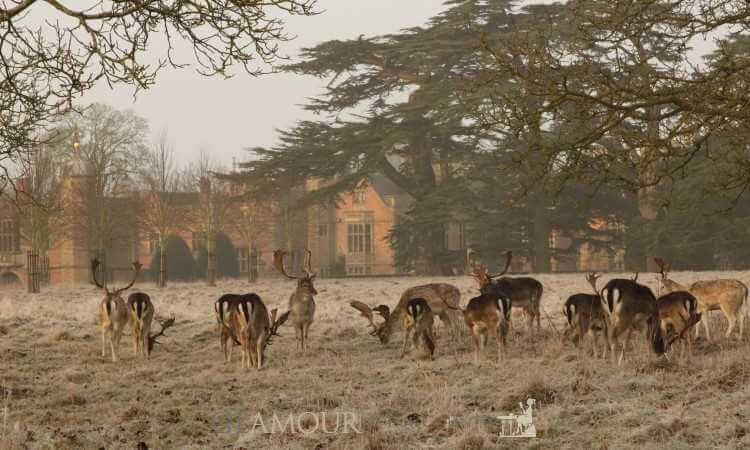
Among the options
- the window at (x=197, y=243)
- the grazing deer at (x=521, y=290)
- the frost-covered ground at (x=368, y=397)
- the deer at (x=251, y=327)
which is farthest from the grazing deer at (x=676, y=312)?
the window at (x=197, y=243)

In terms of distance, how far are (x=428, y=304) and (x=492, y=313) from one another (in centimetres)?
202

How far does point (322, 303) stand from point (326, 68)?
73.3 ft

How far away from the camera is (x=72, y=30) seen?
34.6 ft

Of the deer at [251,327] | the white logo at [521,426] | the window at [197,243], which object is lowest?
the white logo at [521,426]

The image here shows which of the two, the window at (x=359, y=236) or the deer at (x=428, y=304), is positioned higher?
the window at (x=359, y=236)

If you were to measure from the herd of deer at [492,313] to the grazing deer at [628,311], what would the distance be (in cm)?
1

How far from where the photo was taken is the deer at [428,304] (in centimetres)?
1408

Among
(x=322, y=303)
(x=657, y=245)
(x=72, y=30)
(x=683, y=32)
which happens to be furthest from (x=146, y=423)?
(x=657, y=245)

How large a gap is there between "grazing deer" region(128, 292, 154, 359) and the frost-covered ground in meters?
0.35

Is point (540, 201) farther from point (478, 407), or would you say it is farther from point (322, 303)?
point (478, 407)

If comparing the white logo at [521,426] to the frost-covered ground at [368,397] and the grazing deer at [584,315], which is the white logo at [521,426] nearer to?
the frost-covered ground at [368,397]

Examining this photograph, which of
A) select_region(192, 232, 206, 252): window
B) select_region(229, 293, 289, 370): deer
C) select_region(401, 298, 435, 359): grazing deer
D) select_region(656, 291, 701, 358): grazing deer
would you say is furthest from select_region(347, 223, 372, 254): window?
select_region(656, 291, 701, 358): grazing deer

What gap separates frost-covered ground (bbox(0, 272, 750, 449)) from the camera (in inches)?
315

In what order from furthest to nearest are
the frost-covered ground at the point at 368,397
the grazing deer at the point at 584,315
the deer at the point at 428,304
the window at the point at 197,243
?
the window at the point at 197,243 < the deer at the point at 428,304 < the grazing deer at the point at 584,315 < the frost-covered ground at the point at 368,397
